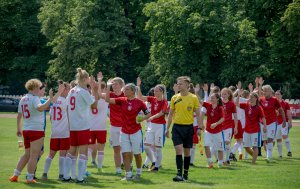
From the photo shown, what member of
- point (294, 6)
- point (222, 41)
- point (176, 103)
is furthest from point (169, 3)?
point (176, 103)

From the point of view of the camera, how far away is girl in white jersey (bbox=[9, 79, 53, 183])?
1484 centimetres

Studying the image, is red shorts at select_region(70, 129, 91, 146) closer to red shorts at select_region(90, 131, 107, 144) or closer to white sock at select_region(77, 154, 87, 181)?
white sock at select_region(77, 154, 87, 181)

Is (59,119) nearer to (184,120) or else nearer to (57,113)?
(57,113)

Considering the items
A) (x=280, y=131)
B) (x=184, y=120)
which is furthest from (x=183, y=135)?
(x=280, y=131)

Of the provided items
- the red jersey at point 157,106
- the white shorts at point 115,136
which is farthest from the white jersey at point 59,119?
the red jersey at point 157,106

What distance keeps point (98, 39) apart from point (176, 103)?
49.4 m

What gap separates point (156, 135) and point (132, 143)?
2.79 metres

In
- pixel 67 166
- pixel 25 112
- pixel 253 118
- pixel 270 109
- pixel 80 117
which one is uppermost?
pixel 270 109

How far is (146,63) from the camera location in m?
70.7

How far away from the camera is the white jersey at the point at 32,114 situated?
49.0ft

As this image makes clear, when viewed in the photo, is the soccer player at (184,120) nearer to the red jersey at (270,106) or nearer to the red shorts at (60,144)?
the red shorts at (60,144)

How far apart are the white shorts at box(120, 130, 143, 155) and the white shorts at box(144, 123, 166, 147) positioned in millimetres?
2668

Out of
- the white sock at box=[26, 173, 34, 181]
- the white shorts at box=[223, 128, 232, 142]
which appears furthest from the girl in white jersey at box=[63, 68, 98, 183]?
the white shorts at box=[223, 128, 232, 142]

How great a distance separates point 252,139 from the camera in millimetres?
20188
